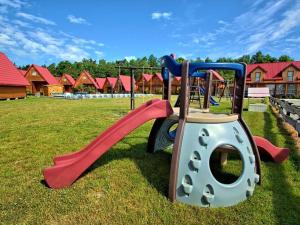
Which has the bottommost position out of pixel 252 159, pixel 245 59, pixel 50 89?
pixel 252 159

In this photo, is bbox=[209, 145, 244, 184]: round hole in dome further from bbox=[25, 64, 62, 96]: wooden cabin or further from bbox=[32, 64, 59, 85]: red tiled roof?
bbox=[32, 64, 59, 85]: red tiled roof

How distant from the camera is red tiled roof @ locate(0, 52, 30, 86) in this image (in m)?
27.6

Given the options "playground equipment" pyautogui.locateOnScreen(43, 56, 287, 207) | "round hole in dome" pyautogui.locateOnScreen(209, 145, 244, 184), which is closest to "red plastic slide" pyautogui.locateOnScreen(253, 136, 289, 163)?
"round hole in dome" pyautogui.locateOnScreen(209, 145, 244, 184)

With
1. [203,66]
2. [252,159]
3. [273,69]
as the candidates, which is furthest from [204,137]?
[273,69]

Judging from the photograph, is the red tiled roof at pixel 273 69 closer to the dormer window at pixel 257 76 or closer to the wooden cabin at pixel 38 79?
the dormer window at pixel 257 76

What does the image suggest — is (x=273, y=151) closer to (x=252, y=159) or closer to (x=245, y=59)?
(x=252, y=159)

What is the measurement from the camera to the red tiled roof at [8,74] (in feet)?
90.6

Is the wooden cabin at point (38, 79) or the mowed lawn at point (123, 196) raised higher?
the wooden cabin at point (38, 79)

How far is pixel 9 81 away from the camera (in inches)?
1104

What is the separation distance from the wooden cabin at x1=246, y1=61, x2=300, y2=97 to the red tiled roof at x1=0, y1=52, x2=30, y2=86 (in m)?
40.6

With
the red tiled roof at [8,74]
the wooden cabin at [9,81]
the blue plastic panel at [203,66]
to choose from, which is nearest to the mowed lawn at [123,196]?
the blue plastic panel at [203,66]

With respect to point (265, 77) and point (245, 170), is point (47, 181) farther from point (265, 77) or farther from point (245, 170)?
point (265, 77)

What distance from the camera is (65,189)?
12.7ft

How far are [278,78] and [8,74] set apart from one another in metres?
45.6
